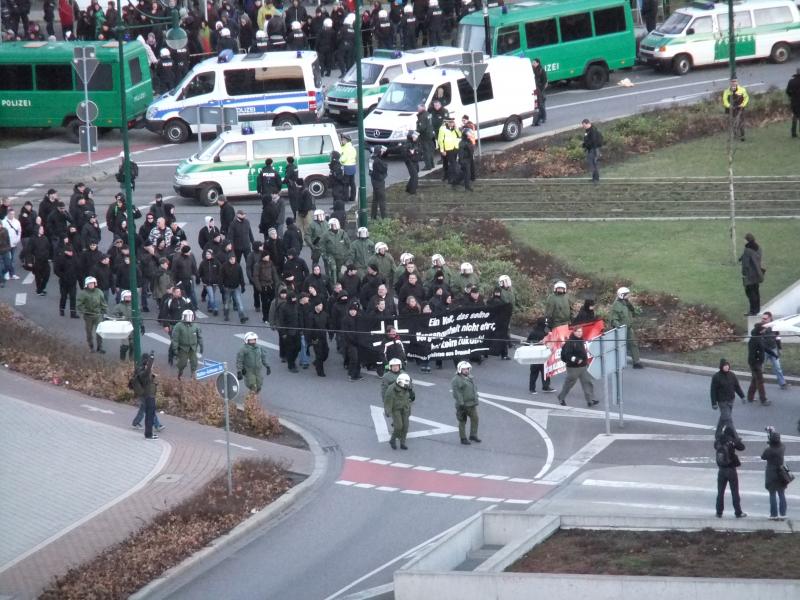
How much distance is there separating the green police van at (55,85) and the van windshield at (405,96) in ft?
22.0

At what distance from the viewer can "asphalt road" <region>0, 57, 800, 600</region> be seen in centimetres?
2147

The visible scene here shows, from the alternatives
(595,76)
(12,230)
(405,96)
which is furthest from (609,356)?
(595,76)

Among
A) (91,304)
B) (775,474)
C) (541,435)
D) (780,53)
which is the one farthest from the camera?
(780,53)

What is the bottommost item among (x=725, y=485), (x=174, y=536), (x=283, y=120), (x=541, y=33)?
(x=174, y=536)

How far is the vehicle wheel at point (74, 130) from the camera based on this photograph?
Result: 44000 millimetres

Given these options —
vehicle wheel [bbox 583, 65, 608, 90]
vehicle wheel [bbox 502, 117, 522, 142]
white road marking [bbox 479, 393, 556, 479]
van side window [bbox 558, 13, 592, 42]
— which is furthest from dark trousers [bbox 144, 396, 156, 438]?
vehicle wheel [bbox 583, 65, 608, 90]

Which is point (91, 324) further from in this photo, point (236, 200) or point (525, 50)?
point (525, 50)

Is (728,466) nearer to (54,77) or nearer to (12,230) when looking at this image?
(12,230)

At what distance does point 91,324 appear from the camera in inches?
1187

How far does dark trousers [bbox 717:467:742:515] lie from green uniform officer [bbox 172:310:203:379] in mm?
10016

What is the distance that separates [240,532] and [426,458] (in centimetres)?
384

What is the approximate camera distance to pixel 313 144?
3784cm

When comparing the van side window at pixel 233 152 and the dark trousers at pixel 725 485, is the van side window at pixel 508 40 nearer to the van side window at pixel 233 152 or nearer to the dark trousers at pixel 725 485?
the van side window at pixel 233 152

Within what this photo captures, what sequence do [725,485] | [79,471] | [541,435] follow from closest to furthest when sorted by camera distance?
[725,485] < [79,471] < [541,435]
